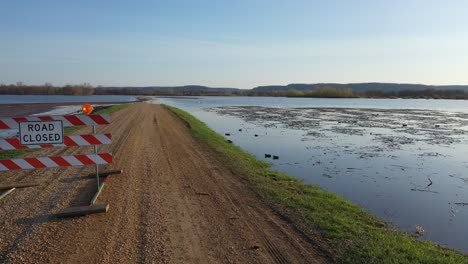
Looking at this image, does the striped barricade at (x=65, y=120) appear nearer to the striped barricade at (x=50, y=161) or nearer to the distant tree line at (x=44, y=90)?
the striped barricade at (x=50, y=161)

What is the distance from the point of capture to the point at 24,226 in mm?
6629

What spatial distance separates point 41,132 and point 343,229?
625 cm

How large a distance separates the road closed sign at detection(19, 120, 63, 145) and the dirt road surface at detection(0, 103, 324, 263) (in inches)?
54.0

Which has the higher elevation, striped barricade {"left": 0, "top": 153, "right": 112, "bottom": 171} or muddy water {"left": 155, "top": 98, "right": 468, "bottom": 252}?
striped barricade {"left": 0, "top": 153, "right": 112, "bottom": 171}

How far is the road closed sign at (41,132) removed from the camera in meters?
7.34

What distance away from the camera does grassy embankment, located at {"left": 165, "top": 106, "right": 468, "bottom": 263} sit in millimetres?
5984

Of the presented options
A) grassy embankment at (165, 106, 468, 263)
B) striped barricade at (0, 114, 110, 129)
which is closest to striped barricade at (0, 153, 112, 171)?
striped barricade at (0, 114, 110, 129)

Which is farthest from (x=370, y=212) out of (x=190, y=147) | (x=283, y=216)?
(x=190, y=147)

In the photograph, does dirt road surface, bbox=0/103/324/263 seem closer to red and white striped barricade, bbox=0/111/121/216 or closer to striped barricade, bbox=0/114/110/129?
red and white striped barricade, bbox=0/111/121/216

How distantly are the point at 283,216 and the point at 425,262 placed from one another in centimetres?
271

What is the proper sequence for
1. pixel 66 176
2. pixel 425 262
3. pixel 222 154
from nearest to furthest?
pixel 425 262 < pixel 66 176 < pixel 222 154

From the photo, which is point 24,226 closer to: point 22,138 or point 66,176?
point 22,138

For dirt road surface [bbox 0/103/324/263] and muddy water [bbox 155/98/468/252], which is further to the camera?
muddy water [bbox 155/98/468/252]

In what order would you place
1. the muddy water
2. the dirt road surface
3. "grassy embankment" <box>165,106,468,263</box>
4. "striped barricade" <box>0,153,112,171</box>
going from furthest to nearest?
the muddy water
"striped barricade" <box>0,153,112,171</box>
"grassy embankment" <box>165,106,468,263</box>
the dirt road surface
